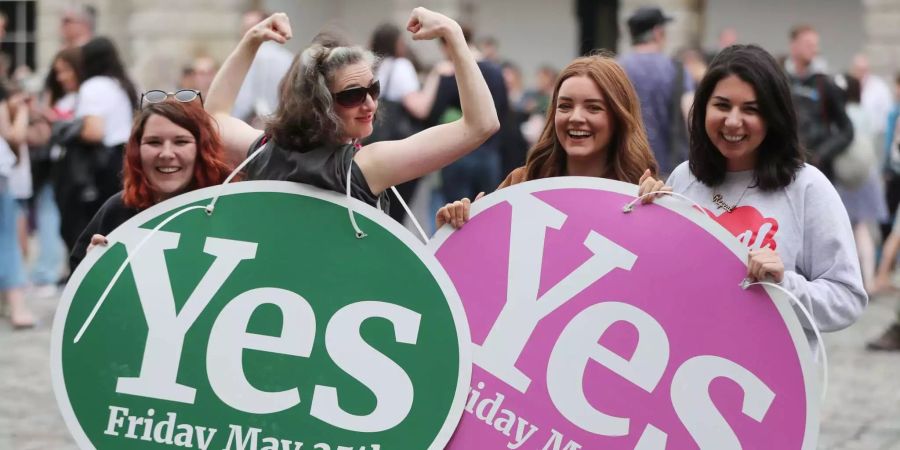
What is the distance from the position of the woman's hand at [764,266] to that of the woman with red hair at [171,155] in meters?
1.46

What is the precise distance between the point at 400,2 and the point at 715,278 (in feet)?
51.3

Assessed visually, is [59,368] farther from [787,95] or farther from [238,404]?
[787,95]

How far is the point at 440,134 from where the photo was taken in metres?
3.59

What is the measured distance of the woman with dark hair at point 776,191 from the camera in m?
3.55

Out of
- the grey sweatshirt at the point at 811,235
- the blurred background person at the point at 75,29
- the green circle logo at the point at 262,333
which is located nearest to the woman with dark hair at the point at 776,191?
the grey sweatshirt at the point at 811,235

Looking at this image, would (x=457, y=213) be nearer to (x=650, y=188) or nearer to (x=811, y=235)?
(x=650, y=188)

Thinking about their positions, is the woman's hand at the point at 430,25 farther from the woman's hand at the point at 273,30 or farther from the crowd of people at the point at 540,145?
the woman's hand at the point at 273,30

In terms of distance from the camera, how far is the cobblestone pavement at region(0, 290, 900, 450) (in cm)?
607

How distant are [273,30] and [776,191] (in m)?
1.37

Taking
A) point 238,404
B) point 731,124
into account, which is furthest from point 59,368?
point 731,124

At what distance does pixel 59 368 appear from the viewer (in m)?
3.57

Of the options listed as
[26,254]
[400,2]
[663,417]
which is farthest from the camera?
[400,2]

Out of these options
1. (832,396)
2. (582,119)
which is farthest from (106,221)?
(832,396)

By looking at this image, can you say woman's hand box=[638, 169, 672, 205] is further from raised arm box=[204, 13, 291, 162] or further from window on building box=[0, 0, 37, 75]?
window on building box=[0, 0, 37, 75]
